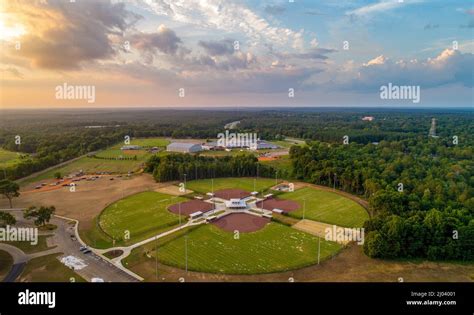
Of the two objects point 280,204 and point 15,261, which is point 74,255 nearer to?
point 15,261

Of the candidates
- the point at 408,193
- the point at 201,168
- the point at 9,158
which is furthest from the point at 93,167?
the point at 408,193

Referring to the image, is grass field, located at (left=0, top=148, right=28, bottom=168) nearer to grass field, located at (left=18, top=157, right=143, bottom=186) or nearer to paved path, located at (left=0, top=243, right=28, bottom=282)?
grass field, located at (left=18, top=157, right=143, bottom=186)

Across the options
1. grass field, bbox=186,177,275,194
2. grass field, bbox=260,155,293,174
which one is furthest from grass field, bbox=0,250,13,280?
grass field, bbox=260,155,293,174

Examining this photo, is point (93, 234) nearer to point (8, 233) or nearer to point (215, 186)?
point (8, 233)

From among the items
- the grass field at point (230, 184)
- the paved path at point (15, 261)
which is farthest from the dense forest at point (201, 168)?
the paved path at point (15, 261)

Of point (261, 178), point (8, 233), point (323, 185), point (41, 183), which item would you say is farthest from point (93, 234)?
point (323, 185)
